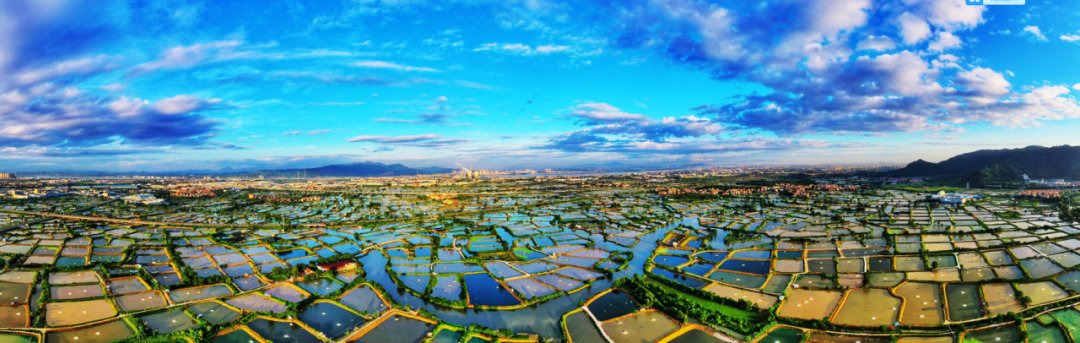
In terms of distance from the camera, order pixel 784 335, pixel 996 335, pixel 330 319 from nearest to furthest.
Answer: pixel 996 335 → pixel 784 335 → pixel 330 319

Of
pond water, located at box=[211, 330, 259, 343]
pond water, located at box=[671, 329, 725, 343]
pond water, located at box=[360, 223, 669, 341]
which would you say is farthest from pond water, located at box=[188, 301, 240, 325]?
pond water, located at box=[671, 329, 725, 343]

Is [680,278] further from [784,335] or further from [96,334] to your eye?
[96,334]

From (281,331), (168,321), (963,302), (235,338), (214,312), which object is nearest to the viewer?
(235,338)

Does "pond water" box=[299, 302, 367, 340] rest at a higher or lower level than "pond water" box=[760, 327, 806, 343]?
lower

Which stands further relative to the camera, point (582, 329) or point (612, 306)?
point (612, 306)

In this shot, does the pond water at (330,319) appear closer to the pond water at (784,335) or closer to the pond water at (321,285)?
the pond water at (321,285)

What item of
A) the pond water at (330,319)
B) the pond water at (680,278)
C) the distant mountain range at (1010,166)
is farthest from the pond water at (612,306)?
the distant mountain range at (1010,166)

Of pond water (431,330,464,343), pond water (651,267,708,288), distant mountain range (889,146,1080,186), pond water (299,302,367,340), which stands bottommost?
pond water (431,330,464,343)

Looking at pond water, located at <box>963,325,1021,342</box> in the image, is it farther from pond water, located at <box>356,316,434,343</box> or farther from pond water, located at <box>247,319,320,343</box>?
pond water, located at <box>247,319,320,343</box>

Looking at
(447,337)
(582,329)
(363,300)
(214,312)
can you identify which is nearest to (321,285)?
(363,300)
